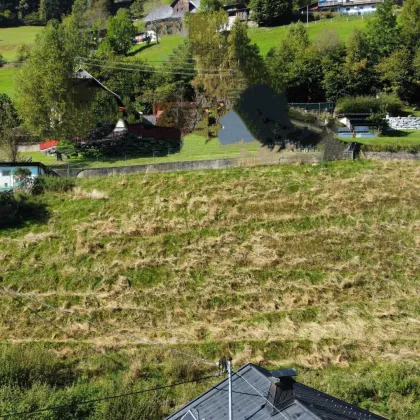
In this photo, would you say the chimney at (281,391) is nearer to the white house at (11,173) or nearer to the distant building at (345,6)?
the white house at (11,173)

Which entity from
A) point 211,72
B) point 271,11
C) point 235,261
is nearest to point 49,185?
point 235,261

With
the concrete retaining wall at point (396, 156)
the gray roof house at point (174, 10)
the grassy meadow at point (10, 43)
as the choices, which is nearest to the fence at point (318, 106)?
the concrete retaining wall at point (396, 156)

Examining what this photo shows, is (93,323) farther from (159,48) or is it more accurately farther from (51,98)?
(159,48)

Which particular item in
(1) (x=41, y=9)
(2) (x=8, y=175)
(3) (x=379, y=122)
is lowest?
(2) (x=8, y=175)

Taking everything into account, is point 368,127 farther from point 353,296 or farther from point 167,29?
point 167,29

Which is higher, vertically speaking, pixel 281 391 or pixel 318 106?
pixel 318 106

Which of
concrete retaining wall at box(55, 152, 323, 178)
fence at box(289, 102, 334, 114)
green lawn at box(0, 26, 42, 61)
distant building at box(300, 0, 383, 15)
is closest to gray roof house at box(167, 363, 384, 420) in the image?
concrete retaining wall at box(55, 152, 323, 178)
